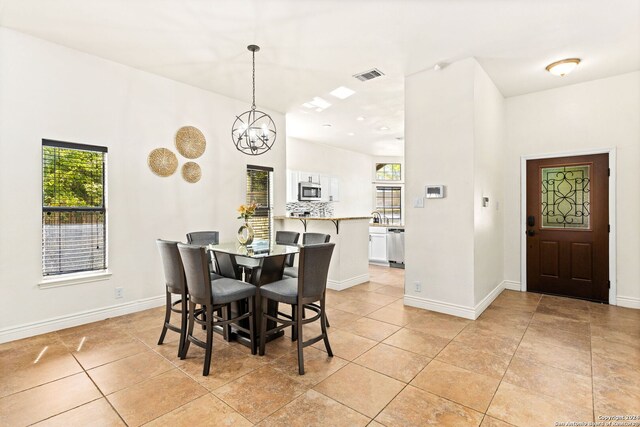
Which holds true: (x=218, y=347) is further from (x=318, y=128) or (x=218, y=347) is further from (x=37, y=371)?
(x=318, y=128)

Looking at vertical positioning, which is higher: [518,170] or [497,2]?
[497,2]

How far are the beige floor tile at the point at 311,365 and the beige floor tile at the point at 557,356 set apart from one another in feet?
5.21

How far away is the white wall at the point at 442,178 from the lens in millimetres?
3666

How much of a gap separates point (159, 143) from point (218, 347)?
8.67 feet

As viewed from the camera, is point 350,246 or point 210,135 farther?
point 350,246

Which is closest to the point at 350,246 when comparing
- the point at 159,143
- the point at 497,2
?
the point at 159,143

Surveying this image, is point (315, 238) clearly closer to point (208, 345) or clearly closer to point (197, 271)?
point (197, 271)

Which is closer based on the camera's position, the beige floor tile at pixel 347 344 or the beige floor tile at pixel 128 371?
the beige floor tile at pixel 128 371

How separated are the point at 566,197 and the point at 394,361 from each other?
145 inches

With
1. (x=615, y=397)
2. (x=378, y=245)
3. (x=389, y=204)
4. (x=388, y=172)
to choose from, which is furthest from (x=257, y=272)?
(x=388, y=172)

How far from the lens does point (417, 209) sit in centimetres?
407

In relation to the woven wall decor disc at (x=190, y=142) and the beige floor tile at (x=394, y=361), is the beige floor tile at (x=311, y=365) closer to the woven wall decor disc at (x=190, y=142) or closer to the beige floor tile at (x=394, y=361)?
the beige floor tile at (x=394, y=361)

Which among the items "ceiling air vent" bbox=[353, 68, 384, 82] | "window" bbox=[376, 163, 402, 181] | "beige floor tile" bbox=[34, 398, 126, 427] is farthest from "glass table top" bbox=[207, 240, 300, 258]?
"window" bbox=[376, 163, 402, 181]

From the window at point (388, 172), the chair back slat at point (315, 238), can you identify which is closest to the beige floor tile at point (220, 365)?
the chair back slat at point (315, 238)
